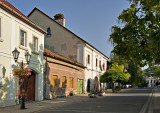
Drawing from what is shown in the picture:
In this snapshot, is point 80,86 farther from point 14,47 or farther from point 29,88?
point 14,47

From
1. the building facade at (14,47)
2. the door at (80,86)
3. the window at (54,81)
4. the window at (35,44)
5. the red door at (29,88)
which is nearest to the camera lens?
the building facade at (14,47)

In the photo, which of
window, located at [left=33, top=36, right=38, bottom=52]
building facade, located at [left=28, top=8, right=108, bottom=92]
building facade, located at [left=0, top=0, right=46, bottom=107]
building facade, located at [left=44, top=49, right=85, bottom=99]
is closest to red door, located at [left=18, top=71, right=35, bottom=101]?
building facade, located at [left=0, top=0, right=46, bottom=107]

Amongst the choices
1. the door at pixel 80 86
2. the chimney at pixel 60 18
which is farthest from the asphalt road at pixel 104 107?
the chimney at pixel 60 18

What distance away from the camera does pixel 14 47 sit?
13508 millimetres

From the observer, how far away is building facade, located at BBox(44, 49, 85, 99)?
60.0ft

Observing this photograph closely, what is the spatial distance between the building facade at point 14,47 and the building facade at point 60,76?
3.76ft

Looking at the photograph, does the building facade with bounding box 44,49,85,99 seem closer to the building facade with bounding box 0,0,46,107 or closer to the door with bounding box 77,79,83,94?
the door with bounding box 77,79,83,94

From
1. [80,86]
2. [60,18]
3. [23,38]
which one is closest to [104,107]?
[23,38]

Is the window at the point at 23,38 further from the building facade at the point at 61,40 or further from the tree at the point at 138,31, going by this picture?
the building facade at the point at 61,40

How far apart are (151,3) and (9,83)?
9.89m

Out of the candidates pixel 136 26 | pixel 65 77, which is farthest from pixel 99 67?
pixel 136 26

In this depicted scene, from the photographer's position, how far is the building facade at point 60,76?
18281mm

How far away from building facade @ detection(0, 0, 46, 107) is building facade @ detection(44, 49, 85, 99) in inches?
45.2

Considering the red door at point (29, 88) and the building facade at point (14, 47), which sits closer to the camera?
the building facade at point (14, 47)
